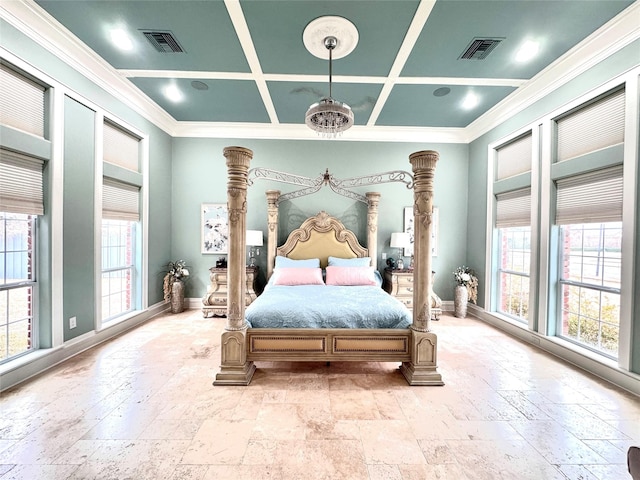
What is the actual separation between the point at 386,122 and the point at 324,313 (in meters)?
3.87

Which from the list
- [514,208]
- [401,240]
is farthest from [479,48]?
[401,240]

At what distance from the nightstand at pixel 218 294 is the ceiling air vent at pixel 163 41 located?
3.31 metres

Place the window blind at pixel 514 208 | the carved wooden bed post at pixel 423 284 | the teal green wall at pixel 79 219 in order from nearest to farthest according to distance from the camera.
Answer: the carved wooden bed post at pixel 423 284
the teal green wall at pixel 79 219
the window blind at pixel 514 208

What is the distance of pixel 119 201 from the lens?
4078 mm

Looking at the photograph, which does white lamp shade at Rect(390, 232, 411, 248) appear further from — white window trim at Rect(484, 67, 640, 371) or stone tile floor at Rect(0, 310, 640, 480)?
stone tile floor at Rect(0, 310, 640, 480)

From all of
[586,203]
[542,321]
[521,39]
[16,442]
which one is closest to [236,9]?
[521,39]

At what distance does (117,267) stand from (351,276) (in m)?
3.77

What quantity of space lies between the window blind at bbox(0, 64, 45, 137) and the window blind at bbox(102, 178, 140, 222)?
106 centimetres

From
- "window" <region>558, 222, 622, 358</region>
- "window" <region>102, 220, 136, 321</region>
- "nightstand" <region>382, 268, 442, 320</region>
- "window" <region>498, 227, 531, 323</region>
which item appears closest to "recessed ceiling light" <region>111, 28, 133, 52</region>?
"window" <region>102, 220, 136, 321</region>

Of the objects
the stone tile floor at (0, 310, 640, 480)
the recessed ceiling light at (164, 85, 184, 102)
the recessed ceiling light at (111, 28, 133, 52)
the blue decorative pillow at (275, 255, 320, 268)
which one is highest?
the recessed ceiling light at (164, 85, 184, 102)

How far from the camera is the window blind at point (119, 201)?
12.6 ft

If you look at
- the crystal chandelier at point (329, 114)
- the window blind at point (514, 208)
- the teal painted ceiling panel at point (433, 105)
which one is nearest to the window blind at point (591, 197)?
the window blind at point (514, 208)

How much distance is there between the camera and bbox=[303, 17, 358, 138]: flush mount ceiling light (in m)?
2.72

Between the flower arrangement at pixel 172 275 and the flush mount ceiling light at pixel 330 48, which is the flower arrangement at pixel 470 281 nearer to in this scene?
the flush mount ceiling light at pixel 330 48
